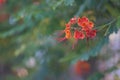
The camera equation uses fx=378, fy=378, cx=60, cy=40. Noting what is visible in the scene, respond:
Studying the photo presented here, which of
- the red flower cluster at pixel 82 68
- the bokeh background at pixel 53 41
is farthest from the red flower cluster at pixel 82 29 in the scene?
the red flower cluster at pixel 82 68

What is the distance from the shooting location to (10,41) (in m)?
3.77

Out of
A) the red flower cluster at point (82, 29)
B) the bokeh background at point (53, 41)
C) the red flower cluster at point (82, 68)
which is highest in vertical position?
the red flower cluster at point (82, 68)

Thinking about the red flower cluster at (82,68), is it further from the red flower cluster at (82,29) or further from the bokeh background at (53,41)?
the red flower cluster at (82,29)

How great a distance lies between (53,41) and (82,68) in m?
0.59

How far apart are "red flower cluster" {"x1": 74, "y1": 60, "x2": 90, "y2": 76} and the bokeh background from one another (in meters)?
0.06

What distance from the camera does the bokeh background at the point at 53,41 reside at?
199cm

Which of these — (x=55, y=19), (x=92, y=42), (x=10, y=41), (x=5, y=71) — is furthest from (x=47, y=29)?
(x=5, y=71)

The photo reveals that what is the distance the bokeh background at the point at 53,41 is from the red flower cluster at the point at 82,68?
57 millimetres

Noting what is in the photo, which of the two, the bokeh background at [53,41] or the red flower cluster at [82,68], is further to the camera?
the red flower cluster at [82,68]

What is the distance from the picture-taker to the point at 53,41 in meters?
3.44

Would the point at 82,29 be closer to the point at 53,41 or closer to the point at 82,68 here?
the point at 53,41

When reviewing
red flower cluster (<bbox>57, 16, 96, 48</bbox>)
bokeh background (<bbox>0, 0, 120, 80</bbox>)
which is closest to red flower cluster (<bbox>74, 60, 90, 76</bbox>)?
bokeh background (<bbox>0, 0, 120, 80</bbox>)

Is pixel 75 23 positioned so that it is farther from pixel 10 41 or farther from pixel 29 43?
pixel 10 41

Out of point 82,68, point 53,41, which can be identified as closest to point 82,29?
point 53,41
